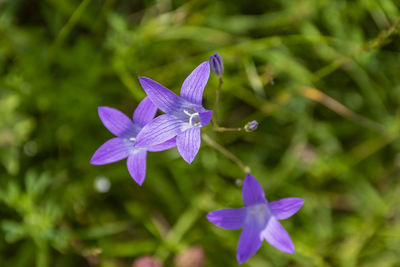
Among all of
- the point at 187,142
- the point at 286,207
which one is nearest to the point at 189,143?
the point at 187,142

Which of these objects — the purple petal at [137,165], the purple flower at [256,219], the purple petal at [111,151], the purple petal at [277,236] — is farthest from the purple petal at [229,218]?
the purple petal at [111,151]

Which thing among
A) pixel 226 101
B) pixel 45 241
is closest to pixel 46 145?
pixel 45 241

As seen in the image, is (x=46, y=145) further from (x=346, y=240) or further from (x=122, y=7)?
(x=346, y=240)

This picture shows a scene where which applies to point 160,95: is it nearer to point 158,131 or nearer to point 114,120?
point 158,131

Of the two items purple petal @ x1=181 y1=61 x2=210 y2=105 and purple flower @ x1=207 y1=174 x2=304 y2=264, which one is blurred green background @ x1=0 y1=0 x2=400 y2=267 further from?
purple petal @ x1=181 y1=61 x2=210 y2=105

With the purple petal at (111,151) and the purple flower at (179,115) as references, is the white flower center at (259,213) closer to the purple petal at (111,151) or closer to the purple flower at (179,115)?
the purple flower at (179,115)

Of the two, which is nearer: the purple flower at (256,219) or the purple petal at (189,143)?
the purple petal at (189,143)

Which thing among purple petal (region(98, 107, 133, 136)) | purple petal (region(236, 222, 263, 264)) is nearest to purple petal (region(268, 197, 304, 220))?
purple petal (region(236, 222, 263, 264))
